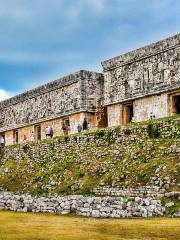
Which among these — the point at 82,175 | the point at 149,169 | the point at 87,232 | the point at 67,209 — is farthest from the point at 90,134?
the point at 87,232

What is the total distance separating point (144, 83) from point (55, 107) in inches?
424

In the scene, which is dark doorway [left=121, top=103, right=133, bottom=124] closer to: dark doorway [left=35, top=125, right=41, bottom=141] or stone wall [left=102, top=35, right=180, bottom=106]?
stone wall [left=102, top=35, right=180, bottom=106]

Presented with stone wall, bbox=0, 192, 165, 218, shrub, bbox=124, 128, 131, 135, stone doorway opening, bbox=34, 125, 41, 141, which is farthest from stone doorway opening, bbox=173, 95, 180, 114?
stone doorway opening, bbox=34, 125, 41, 141

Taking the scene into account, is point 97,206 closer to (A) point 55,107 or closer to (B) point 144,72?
(B) point 144,72

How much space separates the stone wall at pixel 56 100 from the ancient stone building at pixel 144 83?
3511 millimetres

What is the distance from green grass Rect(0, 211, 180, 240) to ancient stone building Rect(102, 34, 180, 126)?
13887mm

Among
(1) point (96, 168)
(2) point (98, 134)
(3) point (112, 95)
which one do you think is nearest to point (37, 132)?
(3) point (112, 95)

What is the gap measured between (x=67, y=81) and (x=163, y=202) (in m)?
21.1

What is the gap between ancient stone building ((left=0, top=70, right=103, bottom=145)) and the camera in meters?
35.3

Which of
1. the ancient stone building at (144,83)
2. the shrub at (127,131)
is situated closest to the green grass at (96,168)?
the shrub at (127,131)

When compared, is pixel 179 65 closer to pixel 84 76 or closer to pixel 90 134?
pixel 90 134

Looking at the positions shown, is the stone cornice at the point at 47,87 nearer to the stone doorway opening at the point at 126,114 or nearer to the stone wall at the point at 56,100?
the stone wall at the point at 56,100

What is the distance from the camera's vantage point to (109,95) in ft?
104

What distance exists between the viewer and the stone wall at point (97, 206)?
15625 mm
